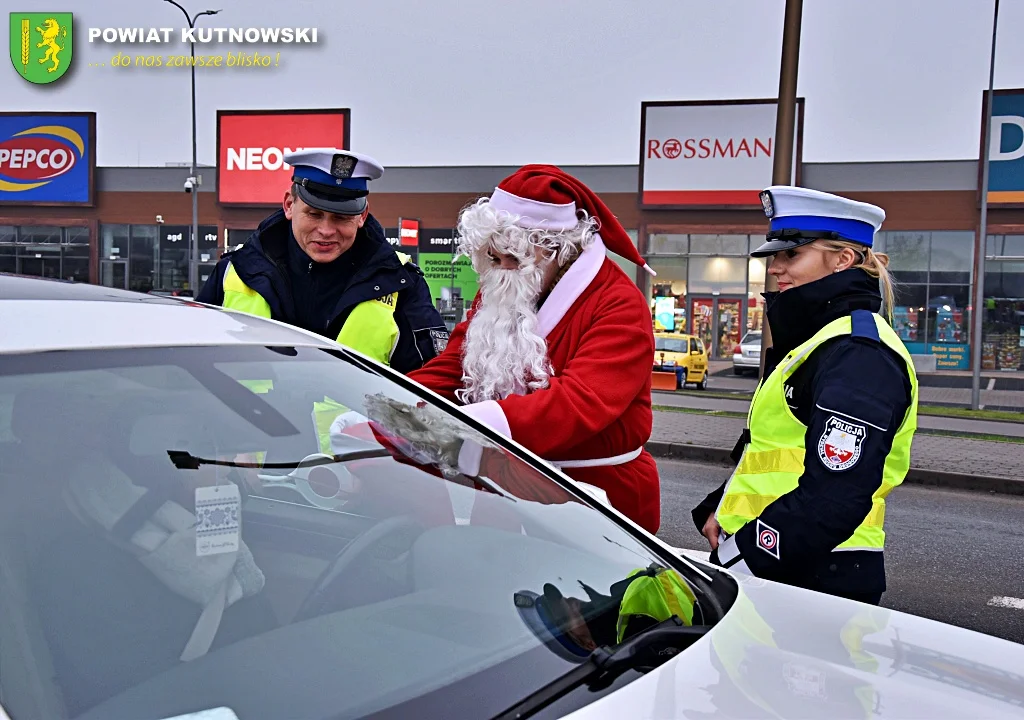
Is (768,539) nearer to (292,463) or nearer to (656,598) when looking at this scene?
(656,598)

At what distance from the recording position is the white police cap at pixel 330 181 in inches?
135

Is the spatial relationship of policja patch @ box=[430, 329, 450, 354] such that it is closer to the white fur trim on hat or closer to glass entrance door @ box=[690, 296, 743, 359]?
the white fur trim on hat

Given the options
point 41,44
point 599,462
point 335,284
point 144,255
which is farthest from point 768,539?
point 41,44

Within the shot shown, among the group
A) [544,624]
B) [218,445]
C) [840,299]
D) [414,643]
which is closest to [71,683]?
[414,643]

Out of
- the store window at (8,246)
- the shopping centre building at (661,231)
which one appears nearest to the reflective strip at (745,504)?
the shopping centre building at (661,231)

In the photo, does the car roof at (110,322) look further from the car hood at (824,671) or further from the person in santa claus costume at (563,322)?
the car hood at (824,671)

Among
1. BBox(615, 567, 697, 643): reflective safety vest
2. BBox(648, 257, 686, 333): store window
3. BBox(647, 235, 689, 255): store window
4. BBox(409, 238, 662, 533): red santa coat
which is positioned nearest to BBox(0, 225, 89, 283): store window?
BBox(647, 235, 689, 255): store window

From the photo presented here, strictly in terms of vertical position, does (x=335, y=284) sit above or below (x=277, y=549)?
above

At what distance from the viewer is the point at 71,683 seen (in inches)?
50.7

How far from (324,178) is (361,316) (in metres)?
0.51

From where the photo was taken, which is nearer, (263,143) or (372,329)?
(372,329)

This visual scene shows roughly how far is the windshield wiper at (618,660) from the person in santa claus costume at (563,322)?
0.97 meters

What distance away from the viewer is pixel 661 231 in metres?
33.6

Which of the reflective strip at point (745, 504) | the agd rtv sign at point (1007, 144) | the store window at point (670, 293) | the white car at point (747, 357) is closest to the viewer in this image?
the reflective strip at point (745, 504)
